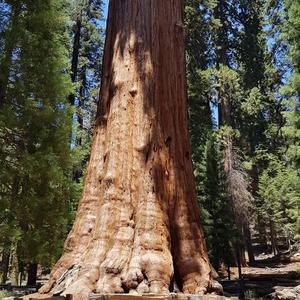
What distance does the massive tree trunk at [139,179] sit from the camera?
454cm

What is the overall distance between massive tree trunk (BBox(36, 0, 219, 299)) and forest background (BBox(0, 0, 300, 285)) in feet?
15.0

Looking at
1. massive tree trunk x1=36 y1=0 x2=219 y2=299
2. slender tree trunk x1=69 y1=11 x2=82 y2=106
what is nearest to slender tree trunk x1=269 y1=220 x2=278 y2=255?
slender tree trunk x1=69 y1=11 x2=82 y2=106

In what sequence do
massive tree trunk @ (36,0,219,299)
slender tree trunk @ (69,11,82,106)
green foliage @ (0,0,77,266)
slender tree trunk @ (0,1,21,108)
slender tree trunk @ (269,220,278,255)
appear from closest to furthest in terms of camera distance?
massive tree trunk @ (36,0,219,299) < green foliage @ (0,0,77,266) < slender tree trunk @ (0,1,21,108) < slender tree trunk @ (69,11,82,106) < slender tree trunk @ (269,220,278,255)

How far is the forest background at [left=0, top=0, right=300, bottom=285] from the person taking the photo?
10.1 meters

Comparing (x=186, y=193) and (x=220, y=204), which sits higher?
(x=220, y=204)

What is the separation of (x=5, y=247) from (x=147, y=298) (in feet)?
20.2

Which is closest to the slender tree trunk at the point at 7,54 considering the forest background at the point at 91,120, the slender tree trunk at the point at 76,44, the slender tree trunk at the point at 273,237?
the forest background at the point at 91,120

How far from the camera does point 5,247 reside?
9297mm

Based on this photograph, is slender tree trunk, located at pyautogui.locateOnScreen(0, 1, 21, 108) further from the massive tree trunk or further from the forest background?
the massive tree trunk

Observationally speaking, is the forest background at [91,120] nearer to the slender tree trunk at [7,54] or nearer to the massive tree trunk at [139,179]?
the slender tree trunk at [7,54]

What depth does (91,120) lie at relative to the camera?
1014 inches

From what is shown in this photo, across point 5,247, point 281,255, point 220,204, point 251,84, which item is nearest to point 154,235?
point 5,247

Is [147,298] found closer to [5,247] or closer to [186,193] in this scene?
[186,193]

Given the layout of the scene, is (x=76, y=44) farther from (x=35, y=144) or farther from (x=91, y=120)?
(x=35, y=144)
